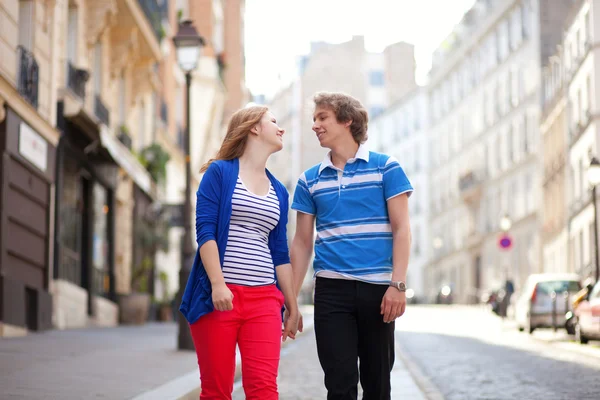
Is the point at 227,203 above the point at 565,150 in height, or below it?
below

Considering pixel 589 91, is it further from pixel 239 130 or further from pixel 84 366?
pixel 239 130

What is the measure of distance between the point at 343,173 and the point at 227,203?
717mm

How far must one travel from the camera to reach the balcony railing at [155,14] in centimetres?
2728

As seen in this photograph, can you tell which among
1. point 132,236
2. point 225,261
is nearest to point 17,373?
point 225,261

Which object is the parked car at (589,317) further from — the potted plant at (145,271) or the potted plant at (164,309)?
the potted plant at (164,309)

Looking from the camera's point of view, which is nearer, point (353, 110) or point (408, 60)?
point (353, 110)

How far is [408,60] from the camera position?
10081 centimetres

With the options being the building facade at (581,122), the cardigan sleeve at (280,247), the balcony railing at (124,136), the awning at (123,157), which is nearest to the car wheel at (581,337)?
the awning at (123,157)

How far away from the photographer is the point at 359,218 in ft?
17.9

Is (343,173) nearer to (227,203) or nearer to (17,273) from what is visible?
(227,203)

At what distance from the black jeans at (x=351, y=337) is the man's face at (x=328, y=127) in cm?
75

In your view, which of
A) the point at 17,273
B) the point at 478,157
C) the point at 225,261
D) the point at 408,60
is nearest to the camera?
the point at 225,261

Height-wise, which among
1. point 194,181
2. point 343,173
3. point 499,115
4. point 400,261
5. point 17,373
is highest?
point 499,115

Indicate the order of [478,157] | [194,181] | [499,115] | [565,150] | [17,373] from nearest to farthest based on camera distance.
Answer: [17,373] < [194,181] < [565,150] < [499,115] < [478,157]
